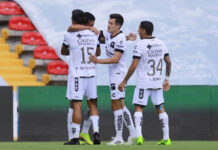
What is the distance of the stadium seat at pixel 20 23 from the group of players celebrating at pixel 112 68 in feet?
25.3

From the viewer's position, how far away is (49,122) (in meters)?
13.2

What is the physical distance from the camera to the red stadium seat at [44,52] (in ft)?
56.4

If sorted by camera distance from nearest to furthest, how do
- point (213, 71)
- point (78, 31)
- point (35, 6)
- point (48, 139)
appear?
1. point (78, 31)
2. point (48, 139)
3. point (213, 71)
4. point (35, 6)

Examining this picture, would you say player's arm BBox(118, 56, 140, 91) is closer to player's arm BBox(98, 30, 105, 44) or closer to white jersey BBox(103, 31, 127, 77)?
white jersey BBox(103, 31, 127, 77)

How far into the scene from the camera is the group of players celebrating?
995 cm

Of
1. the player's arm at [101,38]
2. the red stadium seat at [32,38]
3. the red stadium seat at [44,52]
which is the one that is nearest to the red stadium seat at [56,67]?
the red stadium seat at [44,52]

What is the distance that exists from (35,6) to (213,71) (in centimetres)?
479

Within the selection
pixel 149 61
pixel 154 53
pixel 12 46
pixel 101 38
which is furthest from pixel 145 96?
pixel 12 46

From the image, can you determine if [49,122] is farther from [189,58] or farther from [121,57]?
[189,58]

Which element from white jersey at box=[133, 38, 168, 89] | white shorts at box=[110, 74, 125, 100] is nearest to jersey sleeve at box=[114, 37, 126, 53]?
white jersey at box=[133, 38, 168, 89]

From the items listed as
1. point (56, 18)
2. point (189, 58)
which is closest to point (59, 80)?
point (56, 18)

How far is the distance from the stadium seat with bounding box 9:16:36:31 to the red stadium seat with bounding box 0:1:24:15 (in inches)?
18.9

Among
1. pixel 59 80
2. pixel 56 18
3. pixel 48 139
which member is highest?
pixel 56 18

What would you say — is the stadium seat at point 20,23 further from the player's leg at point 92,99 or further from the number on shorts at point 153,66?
the number on shorts at point 153,66
